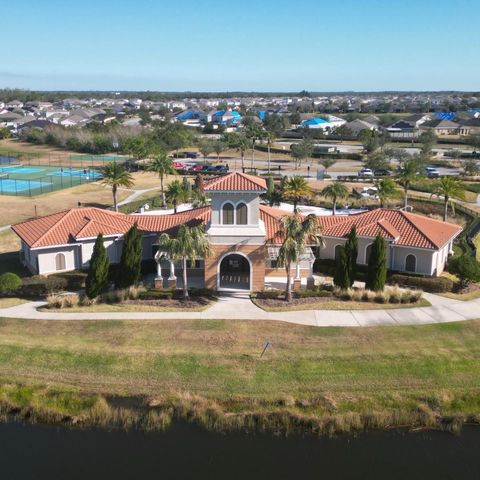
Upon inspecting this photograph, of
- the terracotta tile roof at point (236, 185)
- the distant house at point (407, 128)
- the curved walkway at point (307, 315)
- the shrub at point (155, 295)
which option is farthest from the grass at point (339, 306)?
the distant house at point (407, 128)

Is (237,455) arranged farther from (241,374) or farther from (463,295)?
(463,295)

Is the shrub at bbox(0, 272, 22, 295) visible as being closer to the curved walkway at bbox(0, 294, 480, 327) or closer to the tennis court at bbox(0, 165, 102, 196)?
the curved walkway at bbox(0, 294, 480, 327)

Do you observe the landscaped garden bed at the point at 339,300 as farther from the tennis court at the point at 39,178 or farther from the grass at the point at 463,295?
the tennis court at the point at 39,178

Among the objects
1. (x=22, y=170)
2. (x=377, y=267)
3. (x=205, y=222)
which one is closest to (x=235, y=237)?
(x=205, y=222)

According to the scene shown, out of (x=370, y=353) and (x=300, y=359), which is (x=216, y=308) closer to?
(x=300, y=359)

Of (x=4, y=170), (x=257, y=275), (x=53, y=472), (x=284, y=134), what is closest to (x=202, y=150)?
(x=4, y=170)

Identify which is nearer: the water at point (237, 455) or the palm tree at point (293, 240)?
the water at point (237, 455)

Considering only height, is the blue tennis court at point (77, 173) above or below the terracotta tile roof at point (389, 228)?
below
